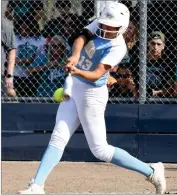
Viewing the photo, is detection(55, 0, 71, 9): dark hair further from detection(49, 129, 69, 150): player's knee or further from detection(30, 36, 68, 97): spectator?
detection(49, 129, 69, 150): player's knee

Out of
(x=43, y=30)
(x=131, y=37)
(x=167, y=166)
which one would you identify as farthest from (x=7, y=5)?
(x=167, y=166)

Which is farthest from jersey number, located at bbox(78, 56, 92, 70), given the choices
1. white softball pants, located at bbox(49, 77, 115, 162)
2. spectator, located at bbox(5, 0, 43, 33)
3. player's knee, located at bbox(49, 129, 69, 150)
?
spectator, located at bbox(5, 0, 43, 33)

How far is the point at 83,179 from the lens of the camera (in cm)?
738

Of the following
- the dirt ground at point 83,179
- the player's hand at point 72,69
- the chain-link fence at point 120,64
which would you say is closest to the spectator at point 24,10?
the chain-link fence at point 120,64

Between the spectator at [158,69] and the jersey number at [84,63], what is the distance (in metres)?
2.69

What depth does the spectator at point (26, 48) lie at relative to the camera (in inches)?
338

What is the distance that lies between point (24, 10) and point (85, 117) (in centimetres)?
313

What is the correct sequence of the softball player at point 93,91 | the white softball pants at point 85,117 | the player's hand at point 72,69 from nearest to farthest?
the player's hand at point 72,69, the softball player at point 93,91, the white softball pants at point 85,117

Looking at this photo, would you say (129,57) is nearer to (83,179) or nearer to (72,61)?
(83,179)

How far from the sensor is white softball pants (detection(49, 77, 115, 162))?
5.91m

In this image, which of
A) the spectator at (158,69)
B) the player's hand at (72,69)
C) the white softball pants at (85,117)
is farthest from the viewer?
the spectator at (158,69)

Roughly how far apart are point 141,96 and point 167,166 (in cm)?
86

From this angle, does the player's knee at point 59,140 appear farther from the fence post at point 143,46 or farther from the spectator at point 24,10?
the spectator at point 24,10

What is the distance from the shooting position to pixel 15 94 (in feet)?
28.4
